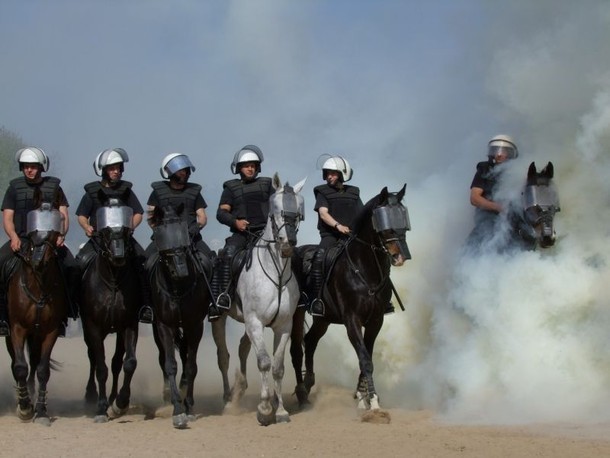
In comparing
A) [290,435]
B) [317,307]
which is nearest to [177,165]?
[317,307]

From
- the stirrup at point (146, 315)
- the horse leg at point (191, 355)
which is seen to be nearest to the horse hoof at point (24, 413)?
the stirrup at point (146, 315)

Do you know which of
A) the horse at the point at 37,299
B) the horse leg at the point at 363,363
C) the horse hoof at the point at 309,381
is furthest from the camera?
the horse hoof at the point at 309,381

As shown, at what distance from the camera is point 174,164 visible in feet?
54.7

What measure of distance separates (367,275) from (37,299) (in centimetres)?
474

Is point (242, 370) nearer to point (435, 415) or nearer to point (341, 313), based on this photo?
point (341, 313)

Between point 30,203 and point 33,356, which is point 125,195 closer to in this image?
point 30,203

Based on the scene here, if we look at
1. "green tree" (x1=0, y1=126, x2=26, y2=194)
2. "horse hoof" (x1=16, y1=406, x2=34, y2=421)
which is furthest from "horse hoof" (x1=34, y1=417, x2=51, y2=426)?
"green tree" (x1=0, y1=126, x2=26, y2=194)

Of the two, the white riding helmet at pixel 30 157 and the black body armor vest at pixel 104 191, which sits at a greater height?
the white riding helmet at pixel 30 157

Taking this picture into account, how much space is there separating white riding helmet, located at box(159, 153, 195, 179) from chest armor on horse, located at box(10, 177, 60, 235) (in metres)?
1.64

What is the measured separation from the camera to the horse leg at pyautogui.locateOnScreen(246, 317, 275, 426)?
15.2 meters

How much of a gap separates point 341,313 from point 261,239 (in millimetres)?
1718

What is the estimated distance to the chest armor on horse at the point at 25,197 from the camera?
16375mm

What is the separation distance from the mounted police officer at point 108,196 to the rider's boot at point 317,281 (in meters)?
2.47

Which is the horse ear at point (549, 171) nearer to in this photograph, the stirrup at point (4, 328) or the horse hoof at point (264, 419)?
the horse hoof at point (264, 419)
